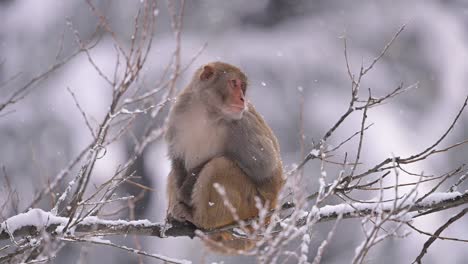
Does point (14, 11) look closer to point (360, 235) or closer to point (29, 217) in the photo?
point (360, 235)

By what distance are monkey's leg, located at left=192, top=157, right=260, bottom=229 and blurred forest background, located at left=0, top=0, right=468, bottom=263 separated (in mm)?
5701

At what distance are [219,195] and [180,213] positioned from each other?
11.8 inches

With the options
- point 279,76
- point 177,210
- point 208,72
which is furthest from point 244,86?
→ point 279,76

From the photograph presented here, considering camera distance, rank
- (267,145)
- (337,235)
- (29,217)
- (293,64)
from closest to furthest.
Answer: (29,217), (267,145), (337,235), (293,64)

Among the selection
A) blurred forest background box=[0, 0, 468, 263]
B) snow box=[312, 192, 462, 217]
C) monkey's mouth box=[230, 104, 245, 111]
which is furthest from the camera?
blurred forest background box=[0, 0, 468, 263]

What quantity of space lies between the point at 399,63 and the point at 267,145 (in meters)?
10.1

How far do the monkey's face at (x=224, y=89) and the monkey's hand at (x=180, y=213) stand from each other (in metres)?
0.70

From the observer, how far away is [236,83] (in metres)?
5.16

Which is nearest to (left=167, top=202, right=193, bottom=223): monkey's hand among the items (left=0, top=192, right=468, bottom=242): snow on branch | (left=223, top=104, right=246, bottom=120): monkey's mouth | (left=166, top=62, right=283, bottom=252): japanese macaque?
(left=166, top=62, right=283, bottom=252): japanese macaque

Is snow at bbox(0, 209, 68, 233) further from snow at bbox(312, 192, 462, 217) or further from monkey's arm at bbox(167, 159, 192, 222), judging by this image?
snow at bbox(312, 192, 462, 217)

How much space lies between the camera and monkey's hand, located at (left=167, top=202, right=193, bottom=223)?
15.9 ft

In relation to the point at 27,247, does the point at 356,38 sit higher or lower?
higher

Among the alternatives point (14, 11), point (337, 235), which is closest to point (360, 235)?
point (337, 235)

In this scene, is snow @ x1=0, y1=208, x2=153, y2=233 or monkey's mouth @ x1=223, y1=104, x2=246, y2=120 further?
monkey's mouth @ x1=223, y1=104, x2=246, y2=120
